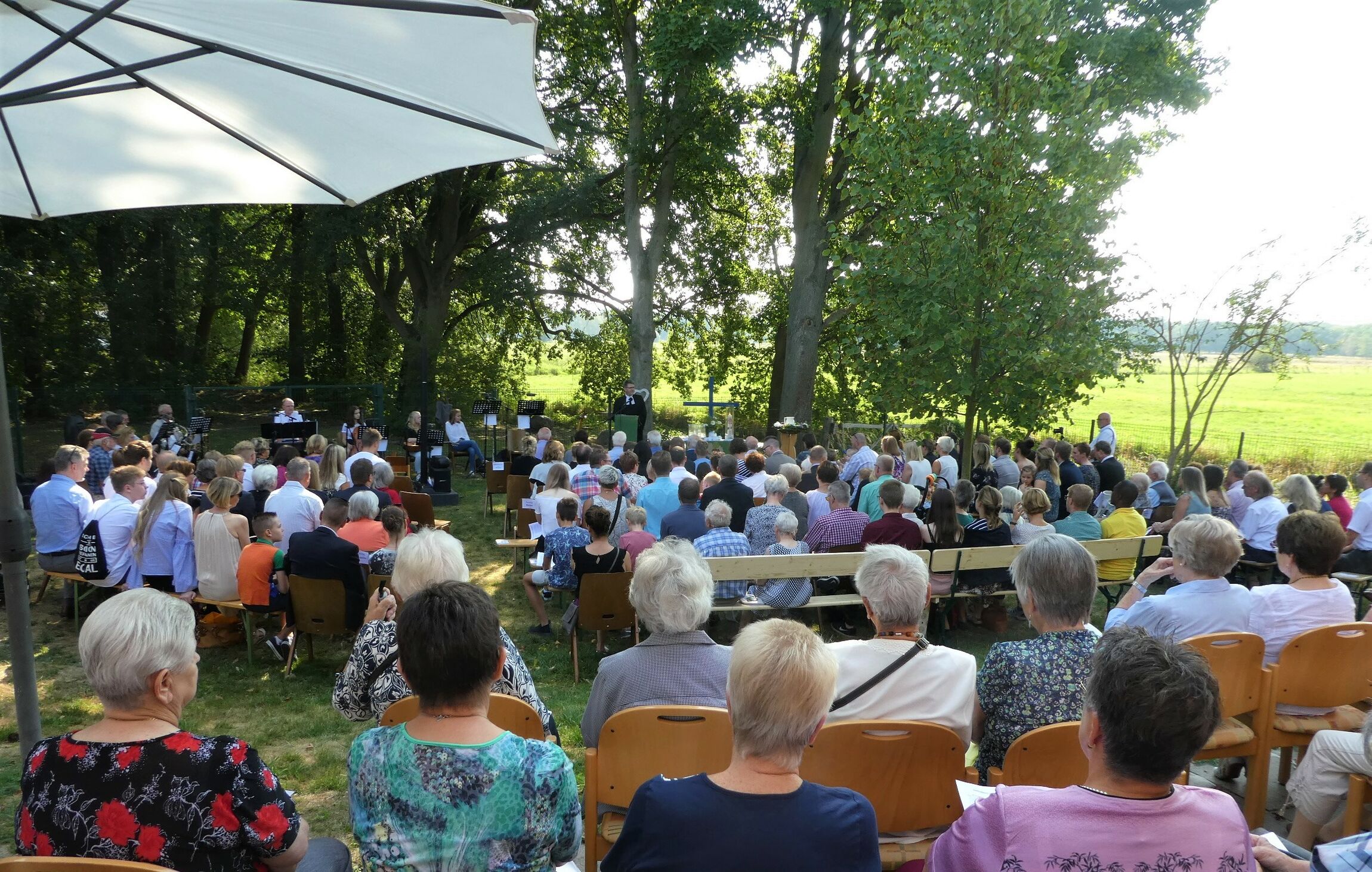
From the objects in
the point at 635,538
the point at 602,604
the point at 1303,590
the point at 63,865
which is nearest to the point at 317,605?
the point at 602,604

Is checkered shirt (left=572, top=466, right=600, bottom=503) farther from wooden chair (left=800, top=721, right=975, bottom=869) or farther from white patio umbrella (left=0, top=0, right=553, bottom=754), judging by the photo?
wooden chair (left=800, top=721, right=975, bottom=869)

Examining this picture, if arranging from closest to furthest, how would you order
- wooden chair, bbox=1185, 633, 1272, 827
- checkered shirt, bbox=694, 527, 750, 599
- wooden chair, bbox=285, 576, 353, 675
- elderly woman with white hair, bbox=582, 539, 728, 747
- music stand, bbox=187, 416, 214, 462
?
elderly woman with white hair, bbox=582, 539, 728, 747 < wooden chair, bbox=1185, 633, 1272, 827 < wooden chair, bbox=285, 576, 353, 675 < checkered shirt, bbox=694, 527, 750, 599 < music stand, bbox=187, 416, 214, 462

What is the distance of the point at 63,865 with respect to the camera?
173 cm

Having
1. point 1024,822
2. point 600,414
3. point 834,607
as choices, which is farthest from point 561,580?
point 600,414

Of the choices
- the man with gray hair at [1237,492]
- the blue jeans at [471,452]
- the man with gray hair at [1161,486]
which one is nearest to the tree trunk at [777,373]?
the blue jeans at [471,452]

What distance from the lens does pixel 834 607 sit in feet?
24.8

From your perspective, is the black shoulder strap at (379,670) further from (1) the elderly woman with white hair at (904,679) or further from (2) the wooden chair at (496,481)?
(2) the wooden chair at (496,481)

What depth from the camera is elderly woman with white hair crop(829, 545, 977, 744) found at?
116 inches

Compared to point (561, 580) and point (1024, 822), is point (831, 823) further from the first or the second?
point (561, 580)

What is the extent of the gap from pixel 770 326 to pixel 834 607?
1502 cm

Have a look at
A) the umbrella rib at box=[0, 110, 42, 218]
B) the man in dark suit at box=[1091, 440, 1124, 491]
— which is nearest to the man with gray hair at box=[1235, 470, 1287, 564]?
the man in dark suit at box=[1091, 440, 1124, 491]

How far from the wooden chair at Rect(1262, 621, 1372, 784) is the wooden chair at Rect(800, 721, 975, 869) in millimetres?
1888

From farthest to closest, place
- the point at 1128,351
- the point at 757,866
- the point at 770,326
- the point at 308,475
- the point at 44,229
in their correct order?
the point at 770,326, the point at 44,229, the point at 1128,351, the point at 308,475, the point at 757,866

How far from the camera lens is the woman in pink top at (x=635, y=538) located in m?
6.12
